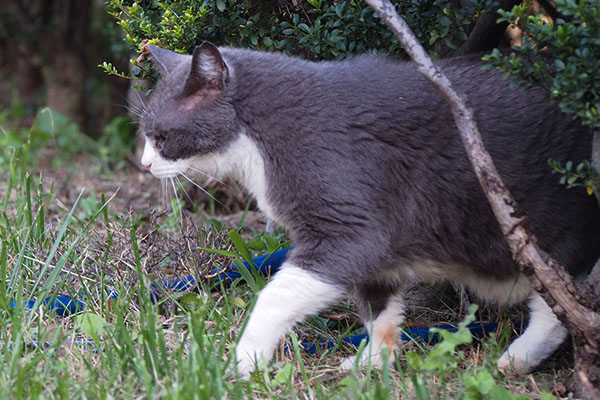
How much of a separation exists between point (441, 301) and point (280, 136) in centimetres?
107

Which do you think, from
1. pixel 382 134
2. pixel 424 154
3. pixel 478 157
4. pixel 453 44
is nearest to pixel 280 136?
pixel 382 134

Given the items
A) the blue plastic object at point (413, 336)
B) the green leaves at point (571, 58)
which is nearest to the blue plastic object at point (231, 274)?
the blue plastic object at point (413, 336)

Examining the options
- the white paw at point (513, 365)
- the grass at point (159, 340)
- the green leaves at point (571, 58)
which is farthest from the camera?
the white paw at point (513, 365)

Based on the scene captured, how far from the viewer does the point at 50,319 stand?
2.37 metres

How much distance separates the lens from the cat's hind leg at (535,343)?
2236mm

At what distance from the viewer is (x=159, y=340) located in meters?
1.93

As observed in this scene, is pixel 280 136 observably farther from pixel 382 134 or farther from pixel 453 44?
pixel 453 44

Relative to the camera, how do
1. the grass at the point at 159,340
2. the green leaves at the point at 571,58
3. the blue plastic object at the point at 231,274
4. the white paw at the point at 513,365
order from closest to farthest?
A: the green leaves at the point at 571,58 → the grass at the point at 159,340 → the white paw at the point at 513,365 → the blue plastic object at the point at 231,274

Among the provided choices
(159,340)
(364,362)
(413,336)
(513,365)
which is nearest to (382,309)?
(413,336)

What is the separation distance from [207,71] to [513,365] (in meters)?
1.31

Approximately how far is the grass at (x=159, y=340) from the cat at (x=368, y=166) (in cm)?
14

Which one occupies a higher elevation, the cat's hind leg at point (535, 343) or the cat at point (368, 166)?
the cat at point (368, 166)

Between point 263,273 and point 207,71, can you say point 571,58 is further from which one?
point 263,273

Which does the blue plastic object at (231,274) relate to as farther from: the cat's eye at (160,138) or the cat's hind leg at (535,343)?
the cat's hind leg at (535,343)
